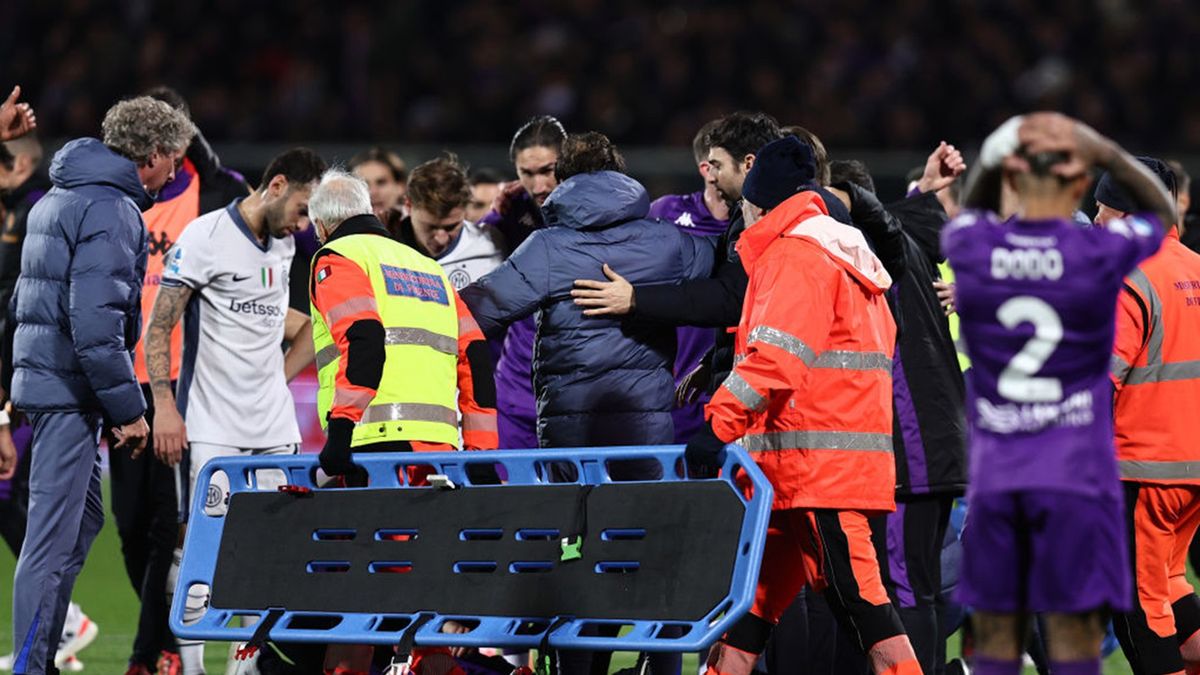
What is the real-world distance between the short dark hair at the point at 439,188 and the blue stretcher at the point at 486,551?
1.55 m

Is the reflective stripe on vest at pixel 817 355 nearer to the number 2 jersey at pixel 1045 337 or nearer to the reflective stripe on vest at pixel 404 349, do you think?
the number 2 jersey at pixel 1045 337

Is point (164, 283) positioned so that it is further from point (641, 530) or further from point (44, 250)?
point (641, 530)

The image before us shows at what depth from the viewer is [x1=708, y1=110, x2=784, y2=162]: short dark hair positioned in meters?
6.35

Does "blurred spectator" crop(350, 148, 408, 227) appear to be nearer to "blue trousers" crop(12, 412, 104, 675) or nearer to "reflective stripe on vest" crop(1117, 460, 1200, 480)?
"blue trousers" crop(12, 412, 104, 675)

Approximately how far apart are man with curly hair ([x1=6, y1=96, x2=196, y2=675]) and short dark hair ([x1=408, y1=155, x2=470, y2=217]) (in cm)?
118

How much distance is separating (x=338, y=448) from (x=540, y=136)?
249 cm

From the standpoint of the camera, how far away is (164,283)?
24.2ft

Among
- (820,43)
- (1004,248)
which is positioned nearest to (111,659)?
(1004,248)

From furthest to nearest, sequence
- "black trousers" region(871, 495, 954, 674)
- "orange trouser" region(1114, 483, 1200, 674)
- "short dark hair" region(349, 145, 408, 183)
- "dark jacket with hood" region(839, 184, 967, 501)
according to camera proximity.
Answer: "short dark hair" region(349, 145, 408, 183) → "dark jacket with hood" region(839, 184, 967, 501) → "black trousers" region(871, 495, 954, 674) → "orange trouser" region(1114, 483, 1200, 674)

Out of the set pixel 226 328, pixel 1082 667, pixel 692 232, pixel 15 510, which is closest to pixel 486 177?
pixel 15 510

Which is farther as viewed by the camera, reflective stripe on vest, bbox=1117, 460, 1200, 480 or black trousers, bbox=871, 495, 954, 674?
black trousers, bbox=871, 495, 954, 674

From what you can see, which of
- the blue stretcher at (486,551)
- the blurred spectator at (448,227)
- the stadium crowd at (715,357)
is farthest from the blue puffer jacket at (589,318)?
the blurred spectator at (448,227)

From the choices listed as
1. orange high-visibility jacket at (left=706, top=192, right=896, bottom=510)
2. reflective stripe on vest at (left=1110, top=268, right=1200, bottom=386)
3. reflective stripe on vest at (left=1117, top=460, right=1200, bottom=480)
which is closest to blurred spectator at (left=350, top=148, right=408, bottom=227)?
orange high-visibility jacket at (left=706, top=192, right=896, bottom=510)

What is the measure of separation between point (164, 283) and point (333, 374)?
1488 mm
